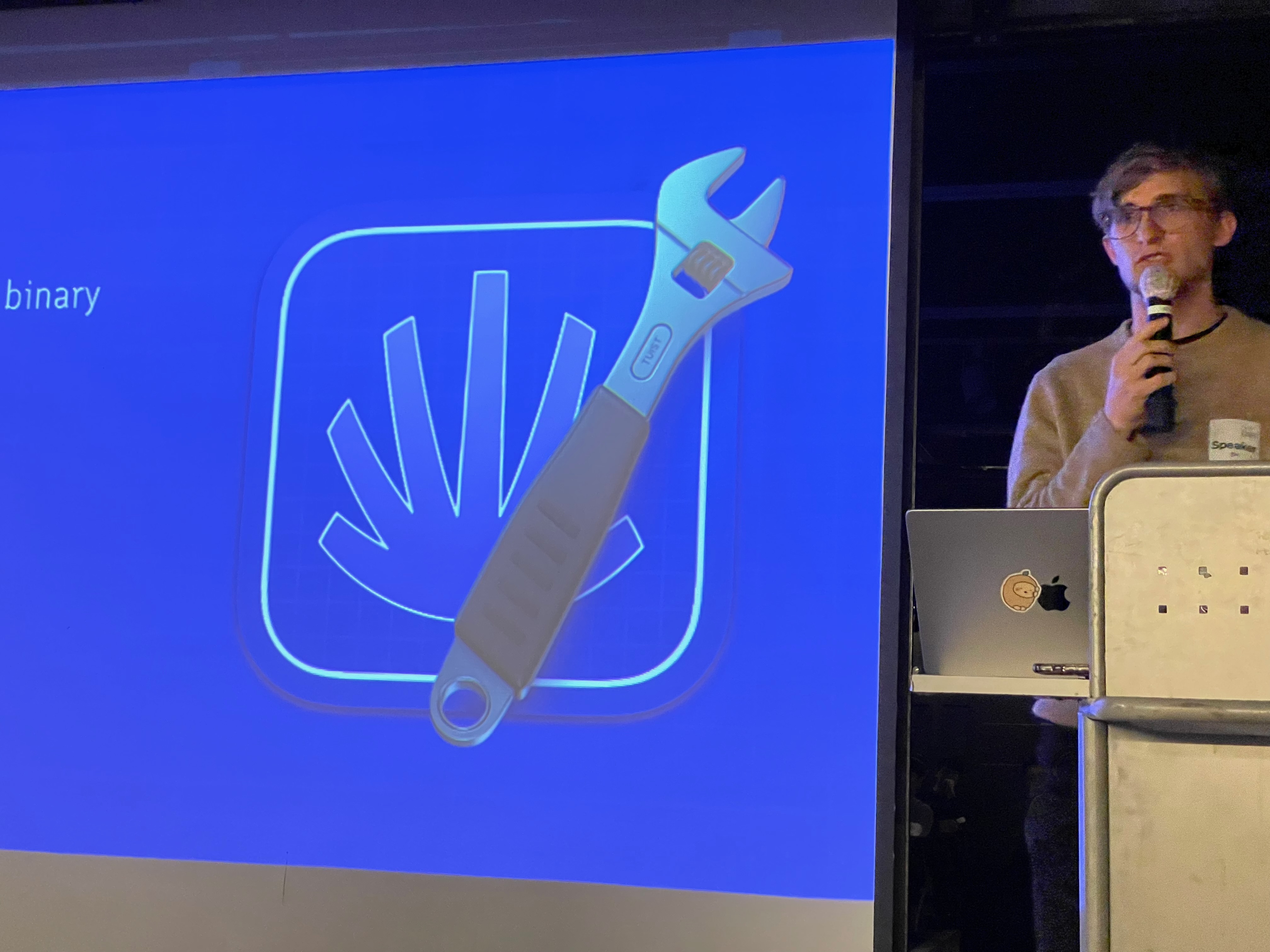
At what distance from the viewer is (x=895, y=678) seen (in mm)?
1668

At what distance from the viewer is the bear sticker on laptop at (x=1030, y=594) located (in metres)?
1.05

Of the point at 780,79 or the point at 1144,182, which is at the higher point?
the point at 780,79

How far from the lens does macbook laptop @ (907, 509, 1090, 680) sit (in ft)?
3.39

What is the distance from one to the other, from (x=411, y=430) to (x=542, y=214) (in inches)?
16.5

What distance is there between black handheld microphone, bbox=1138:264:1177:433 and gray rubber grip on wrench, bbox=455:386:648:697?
0.77m

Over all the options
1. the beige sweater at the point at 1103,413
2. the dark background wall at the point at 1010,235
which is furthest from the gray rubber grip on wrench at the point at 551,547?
the beige sweater at the point at 1103,413

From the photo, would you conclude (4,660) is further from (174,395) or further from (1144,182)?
(1144,182)

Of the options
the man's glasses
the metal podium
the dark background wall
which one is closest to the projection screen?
the dark background wall

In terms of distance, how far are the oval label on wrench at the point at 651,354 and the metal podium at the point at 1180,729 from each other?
1.15 m

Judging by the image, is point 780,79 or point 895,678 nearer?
point 895,678

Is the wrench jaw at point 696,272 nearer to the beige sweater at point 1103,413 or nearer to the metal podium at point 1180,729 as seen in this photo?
the beige sweater at point 1103,413

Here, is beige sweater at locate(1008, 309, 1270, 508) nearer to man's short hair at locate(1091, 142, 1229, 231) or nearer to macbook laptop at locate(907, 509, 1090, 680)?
man's short hair at locate(1091, 142, 1229, 231)

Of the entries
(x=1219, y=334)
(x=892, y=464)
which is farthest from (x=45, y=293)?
(x=1219, y=334)

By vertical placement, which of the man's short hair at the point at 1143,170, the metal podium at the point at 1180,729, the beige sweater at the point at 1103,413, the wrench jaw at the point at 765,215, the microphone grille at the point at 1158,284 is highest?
the man's short hair at the point at 1143,170
